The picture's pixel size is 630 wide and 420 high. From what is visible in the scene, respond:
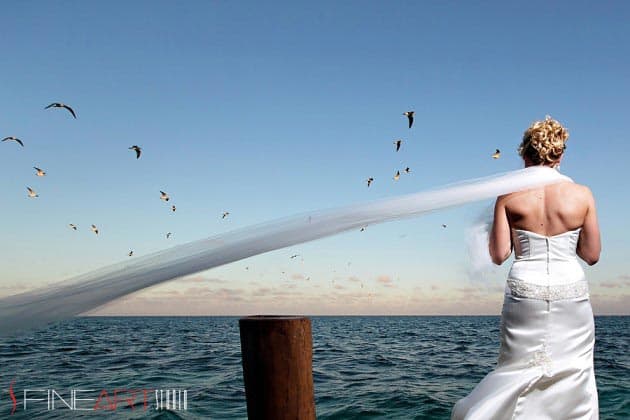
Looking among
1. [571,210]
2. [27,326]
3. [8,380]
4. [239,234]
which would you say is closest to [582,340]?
[571,210]

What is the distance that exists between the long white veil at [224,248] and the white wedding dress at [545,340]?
22.0 inches

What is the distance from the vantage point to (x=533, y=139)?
193 inches

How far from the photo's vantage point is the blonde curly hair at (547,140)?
482 centimetres

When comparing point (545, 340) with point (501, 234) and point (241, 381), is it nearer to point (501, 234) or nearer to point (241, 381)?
point (501, 234)

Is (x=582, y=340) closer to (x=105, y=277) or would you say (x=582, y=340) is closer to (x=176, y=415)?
(x=105, y=277)

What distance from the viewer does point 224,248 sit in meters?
4.04

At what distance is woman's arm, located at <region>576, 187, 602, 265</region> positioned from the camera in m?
4.75

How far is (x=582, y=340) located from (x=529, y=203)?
126cm

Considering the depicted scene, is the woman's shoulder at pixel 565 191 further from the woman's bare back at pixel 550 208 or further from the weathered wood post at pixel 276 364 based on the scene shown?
the weathered wood post at pixel 276 364

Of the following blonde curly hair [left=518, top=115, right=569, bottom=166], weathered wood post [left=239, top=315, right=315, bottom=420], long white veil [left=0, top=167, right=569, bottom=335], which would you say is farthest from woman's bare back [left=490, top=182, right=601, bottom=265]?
weathered wood post [left=239, top=315, right=315, bottom=420]

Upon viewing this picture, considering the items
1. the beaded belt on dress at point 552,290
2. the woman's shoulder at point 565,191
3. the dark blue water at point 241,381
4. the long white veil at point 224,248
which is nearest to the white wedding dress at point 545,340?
the beaded belt on dress at point 552,290

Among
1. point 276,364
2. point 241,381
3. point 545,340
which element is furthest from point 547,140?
point 241,381

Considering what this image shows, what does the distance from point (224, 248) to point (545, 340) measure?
2.84 m

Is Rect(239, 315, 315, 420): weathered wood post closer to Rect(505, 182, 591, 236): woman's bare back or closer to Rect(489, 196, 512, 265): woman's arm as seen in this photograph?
Rect(489, 196, 512, 265): woman's arm
